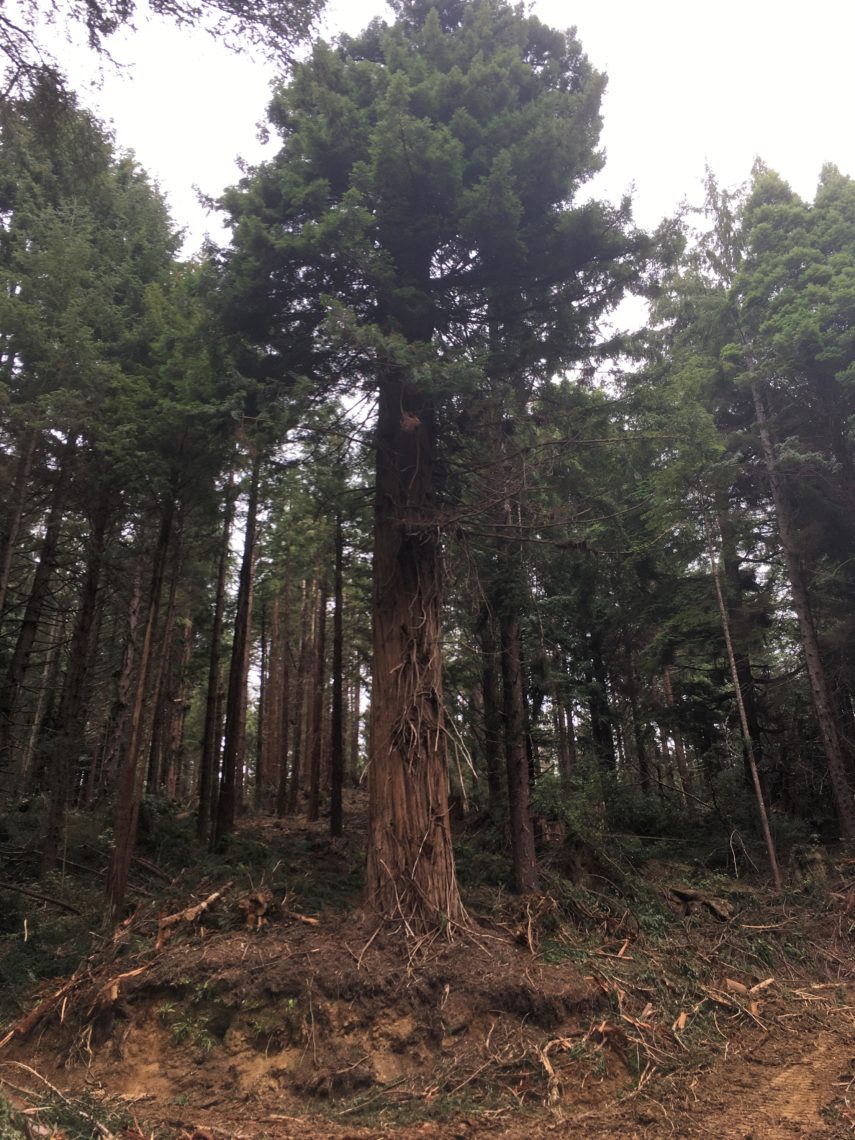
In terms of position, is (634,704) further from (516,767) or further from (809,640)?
(516,767)

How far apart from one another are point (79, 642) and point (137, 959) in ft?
19.8

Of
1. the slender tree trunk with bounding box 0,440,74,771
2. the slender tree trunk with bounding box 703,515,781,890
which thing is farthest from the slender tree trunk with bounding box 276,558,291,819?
the slender tree trunk with bounding box 703,515,781,890

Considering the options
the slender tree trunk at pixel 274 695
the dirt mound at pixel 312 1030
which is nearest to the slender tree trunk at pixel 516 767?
the dirt mound at pixel 312 1030

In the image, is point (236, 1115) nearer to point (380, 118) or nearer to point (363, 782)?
point (380, 118)

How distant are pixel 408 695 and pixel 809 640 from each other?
9648 mm

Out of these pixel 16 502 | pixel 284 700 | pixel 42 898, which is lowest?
pixel 42 898

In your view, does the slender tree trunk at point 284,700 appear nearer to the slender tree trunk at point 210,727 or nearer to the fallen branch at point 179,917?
the slender tree trunk at point 210,727

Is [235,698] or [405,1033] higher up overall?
[235,698]

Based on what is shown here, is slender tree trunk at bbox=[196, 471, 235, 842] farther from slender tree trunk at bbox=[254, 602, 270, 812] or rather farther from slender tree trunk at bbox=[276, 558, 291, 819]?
slender tree trunk at bbox=[254, 602, 270, 812]

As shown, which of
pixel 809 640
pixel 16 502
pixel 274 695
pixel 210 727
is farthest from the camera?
pixel 274 695

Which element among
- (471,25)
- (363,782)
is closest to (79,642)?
(471,25)

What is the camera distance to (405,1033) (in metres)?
5.80

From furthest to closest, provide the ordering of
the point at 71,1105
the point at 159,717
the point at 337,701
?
the point at 159,717 → the point at 337,701 → the point at 71,1105

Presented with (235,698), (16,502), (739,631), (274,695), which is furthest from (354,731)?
(16,502)
